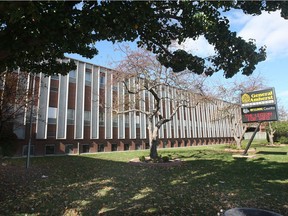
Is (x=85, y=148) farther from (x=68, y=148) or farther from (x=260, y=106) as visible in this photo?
(x=260, y=106)

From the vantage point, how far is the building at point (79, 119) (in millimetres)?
23906

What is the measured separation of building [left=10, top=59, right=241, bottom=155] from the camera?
23.9m

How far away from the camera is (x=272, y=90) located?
1877cm

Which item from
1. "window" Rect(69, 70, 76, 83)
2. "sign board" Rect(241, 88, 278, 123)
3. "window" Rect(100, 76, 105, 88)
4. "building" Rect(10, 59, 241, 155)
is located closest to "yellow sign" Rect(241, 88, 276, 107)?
"sign board" Rect(241, 88, 278, 123)

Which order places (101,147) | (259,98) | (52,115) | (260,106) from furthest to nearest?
(101,147) < (52,115) < (259,98) < (260,106)

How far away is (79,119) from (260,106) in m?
19.7

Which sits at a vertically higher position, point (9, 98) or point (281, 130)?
point (9, 98)

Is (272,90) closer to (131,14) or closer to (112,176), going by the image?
(112,176)

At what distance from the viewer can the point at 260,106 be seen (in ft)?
62.7

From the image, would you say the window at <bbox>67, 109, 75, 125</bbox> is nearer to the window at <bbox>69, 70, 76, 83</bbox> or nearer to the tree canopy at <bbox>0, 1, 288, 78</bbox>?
the window at <bbox>69, 70, 76, 83</bbox>

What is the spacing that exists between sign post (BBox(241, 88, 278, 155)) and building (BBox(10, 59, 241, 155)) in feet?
41.0

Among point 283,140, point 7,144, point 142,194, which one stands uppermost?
point 7,144

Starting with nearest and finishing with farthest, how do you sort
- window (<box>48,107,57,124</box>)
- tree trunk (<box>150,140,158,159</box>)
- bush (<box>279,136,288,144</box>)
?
tree trunk (<box>150,140,158,159</box>)
window (<box>48,107,57,124</box>)
bush (<box>279,136,288,144</box>)

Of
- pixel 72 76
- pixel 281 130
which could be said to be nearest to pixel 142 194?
pixel 72 76
